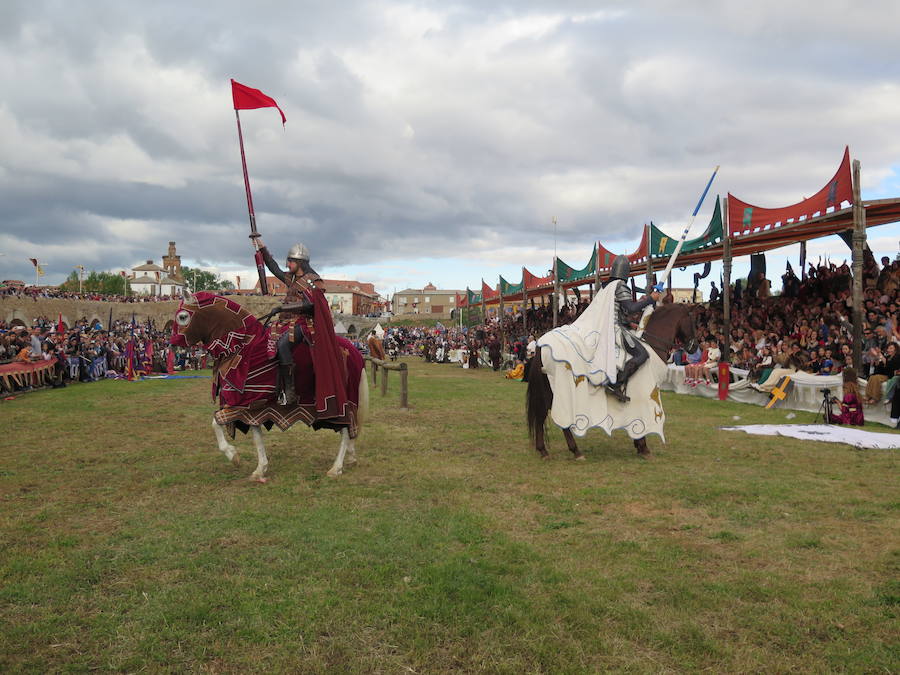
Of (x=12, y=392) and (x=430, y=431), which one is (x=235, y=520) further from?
(x=12, y=392)

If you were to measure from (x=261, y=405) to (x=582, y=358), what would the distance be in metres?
4.19

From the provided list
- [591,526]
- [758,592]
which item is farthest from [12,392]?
[758,592]

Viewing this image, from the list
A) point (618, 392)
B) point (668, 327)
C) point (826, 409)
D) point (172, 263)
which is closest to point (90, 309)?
point (618, 392)

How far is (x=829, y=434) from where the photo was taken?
31.4ft

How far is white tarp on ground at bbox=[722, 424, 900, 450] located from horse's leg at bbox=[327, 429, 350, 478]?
690 centimetres

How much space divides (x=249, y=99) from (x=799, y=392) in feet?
41.8

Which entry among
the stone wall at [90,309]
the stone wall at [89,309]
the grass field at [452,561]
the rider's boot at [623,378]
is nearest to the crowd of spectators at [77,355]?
the stone wall at [89,309]

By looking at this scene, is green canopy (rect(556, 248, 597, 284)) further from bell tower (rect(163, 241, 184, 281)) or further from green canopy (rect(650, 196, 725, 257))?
bell tower (rect(163, 241, 184, 281))

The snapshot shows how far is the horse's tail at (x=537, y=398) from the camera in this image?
8.16 metres

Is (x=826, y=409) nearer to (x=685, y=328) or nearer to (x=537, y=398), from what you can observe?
(x=685, y=328)

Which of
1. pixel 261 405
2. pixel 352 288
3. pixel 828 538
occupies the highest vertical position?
pixel 352 288

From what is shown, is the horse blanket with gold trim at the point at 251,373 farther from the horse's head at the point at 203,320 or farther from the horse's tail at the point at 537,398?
the horse's tail at the point at 537,398

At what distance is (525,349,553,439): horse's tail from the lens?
321 inches

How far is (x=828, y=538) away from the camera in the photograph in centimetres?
499
